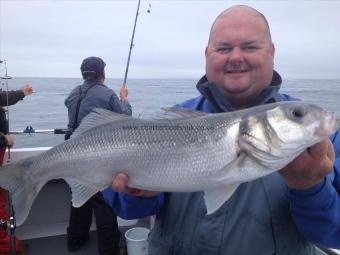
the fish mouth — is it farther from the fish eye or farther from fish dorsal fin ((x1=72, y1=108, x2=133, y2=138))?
fish dorsal fin ((x1=72, y1=108, x2=133, y2=138))

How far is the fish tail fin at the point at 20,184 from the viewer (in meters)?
2.86

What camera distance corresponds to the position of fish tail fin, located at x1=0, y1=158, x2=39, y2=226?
286 cm

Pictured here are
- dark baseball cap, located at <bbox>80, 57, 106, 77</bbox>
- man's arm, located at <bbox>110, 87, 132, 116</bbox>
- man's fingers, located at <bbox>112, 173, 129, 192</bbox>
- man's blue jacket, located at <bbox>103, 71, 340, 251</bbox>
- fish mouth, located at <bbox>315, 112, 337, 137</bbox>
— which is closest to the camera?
fish mouth, located at <bbox>315, 112, 337, 137</bbox>

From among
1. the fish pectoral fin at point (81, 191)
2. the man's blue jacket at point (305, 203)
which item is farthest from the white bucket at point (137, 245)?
the fish pectoral fin at point (81, 191)

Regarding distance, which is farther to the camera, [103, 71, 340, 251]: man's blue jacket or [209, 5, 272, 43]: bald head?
[209, 5, 272, 43]: bald head

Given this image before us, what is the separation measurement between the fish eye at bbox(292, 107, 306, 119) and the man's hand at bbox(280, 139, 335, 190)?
0.62 ft

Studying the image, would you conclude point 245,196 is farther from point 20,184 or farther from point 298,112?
point 20,184

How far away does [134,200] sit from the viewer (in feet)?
8.90

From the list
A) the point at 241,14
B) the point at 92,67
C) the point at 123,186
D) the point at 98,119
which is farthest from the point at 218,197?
the point at 92,67

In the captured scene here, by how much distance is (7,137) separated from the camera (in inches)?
214

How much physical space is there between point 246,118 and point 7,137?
430 cm

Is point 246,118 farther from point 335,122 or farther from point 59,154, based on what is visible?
point 59,154

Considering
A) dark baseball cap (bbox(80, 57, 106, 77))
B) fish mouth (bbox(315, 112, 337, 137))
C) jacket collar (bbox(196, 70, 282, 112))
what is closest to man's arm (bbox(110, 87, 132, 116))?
dark baseball cap (bbox(80, 57, 106, 77))

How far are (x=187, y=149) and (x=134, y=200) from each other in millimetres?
661
